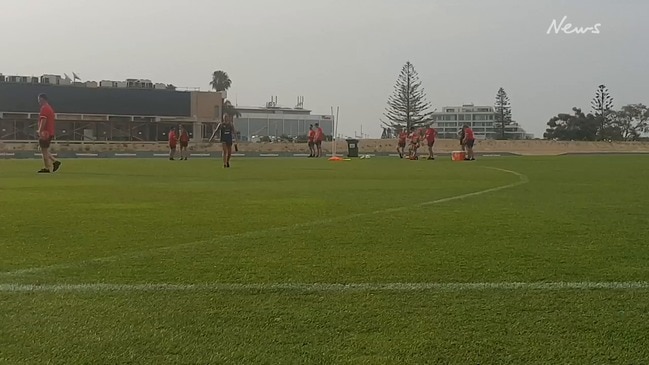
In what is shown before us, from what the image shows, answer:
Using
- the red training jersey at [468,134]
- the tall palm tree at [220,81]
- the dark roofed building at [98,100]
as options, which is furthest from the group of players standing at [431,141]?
the tall palm tree at [220,81]

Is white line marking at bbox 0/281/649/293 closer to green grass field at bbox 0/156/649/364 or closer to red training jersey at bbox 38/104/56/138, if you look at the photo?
green grass field at bbox 0/156/649/364

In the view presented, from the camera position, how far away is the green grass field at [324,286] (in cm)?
328

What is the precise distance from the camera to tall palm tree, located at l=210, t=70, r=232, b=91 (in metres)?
119

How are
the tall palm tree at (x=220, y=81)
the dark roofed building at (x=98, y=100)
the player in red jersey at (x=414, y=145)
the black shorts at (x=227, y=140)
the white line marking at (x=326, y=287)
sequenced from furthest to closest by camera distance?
the tall palm tree at (x=220, y=81), the dark roofed building at (x=98, y=100), the player in red jersey at (x=414, y=145), the black shorts at (x=227, y=140), the white line marking at (x=326, y=287)

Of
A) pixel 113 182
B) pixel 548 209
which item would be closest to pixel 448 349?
pixel 548 209

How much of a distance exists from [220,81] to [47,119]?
104746 mm

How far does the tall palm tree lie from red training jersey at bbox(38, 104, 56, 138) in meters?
103

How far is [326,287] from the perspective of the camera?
14.4ft

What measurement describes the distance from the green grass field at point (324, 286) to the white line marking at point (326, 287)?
0.06 feet

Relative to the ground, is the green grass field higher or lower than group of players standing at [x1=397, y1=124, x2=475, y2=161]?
lower

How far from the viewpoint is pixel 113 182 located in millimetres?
14023

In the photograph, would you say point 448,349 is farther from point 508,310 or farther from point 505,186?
point 505,186

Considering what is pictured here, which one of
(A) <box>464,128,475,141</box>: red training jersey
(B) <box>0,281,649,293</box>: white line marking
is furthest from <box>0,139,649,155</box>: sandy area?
(B) <box>0,281,649,293</box>: white line marking

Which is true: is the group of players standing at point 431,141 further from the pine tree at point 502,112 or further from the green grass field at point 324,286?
the pine tree at point 502,112
